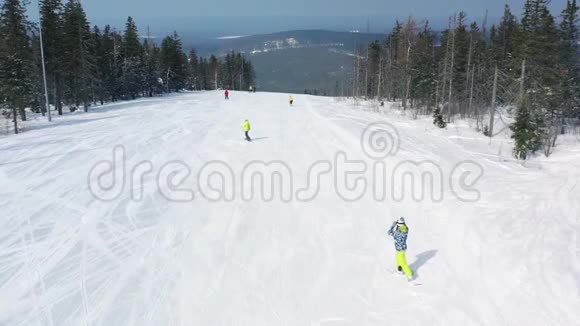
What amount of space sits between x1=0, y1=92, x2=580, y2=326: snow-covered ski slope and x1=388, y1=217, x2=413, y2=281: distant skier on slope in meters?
0.28

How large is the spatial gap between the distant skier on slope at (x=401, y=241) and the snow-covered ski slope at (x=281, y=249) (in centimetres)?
28

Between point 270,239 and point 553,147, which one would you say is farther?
point 553,147

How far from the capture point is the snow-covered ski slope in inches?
357

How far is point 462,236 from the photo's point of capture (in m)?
13.1

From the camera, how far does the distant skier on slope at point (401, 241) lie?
9.90 meters

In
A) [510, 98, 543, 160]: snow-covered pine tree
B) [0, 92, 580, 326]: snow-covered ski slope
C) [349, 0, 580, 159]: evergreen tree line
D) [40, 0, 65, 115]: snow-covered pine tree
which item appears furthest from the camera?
[40, 0, 65, 115]: snow-covered pine tree

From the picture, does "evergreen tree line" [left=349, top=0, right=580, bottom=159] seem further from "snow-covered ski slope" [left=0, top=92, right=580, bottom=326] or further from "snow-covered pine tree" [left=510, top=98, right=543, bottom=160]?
"snow-covered ski slope" [left=0, top=92, right=580, bottom=326]

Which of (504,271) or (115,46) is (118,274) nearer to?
(504,271)

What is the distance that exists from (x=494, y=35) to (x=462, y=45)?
21227 mm

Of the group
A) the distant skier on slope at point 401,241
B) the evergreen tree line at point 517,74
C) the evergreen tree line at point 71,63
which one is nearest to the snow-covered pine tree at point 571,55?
the evergreen tree line at point 517,74

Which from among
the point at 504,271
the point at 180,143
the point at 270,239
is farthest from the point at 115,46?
the point at 504,271

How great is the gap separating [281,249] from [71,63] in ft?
125

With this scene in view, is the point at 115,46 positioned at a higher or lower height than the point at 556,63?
higher

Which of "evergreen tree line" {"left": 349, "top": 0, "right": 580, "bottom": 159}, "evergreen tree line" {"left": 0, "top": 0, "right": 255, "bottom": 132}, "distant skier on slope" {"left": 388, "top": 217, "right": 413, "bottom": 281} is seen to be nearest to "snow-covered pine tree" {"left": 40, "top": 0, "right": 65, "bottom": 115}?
Answer: "evergreen tree line" {"left": 0, "top": 0, "right": 255, "bottom": 132}
